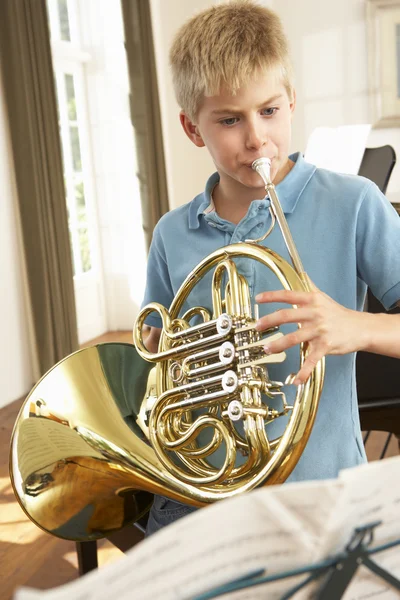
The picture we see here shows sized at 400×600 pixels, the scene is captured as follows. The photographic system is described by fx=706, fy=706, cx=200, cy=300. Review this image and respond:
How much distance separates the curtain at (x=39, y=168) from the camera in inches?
130

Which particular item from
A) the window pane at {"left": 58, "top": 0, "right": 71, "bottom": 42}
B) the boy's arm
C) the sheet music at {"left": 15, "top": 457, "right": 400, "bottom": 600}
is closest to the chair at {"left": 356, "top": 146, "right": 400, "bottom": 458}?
the boy's arm

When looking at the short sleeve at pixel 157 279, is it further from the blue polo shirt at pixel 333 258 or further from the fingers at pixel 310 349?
the fingers at pixel 310 349

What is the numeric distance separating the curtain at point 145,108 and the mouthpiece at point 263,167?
12.1 feet

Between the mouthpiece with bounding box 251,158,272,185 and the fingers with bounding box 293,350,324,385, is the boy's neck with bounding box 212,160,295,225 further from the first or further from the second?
the fingers with bounding box 293,350,324,385

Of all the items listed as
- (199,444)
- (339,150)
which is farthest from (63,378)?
(339,150)

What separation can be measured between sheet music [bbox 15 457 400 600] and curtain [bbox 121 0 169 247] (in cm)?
417

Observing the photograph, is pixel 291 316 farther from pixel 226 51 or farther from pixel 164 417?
pixel 226 51

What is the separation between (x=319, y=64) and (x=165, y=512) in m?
4.22

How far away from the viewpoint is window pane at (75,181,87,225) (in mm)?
4492

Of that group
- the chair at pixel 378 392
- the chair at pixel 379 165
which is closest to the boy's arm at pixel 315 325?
the chair at pixel 378 392

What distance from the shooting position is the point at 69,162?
4.39 metres

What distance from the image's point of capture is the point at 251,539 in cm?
45

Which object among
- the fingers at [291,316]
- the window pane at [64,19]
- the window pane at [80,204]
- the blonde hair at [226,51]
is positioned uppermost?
the window pane at [64,19]

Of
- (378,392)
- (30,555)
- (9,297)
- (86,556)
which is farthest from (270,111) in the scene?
(9,297)
